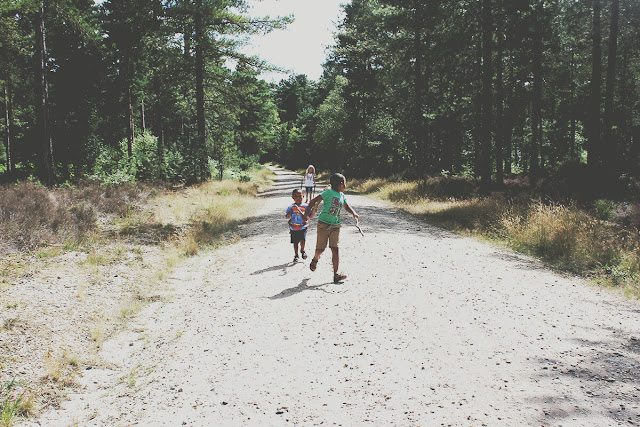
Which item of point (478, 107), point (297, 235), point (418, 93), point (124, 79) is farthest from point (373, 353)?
point (124, 79)

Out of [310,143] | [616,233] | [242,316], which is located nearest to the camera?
[242,316]

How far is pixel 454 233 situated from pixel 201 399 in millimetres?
9308

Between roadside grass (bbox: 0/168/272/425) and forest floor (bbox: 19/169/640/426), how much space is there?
274 millimetres

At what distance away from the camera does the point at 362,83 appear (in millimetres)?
30422

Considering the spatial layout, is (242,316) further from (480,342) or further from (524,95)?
(524,95)

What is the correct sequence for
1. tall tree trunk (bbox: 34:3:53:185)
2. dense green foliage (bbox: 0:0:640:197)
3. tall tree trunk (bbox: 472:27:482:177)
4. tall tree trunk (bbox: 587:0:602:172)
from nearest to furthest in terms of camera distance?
1. tall tree trunk (bbox: 34:3:53:185)
2. tall tree trunk (bbox: 587:0:602:172)
3. dense green foliage (bbox: 0:0:640:197)
4. tall tree trunk (bbox: 472:27:482:177)

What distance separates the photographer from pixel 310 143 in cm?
6228

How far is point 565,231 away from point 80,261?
33.0ft

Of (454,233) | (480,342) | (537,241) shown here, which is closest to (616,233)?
(537,241)

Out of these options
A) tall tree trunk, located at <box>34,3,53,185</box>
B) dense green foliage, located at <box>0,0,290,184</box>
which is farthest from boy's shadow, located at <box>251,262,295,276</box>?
tall tree trunk, located at <box>34,3,53,185</box>

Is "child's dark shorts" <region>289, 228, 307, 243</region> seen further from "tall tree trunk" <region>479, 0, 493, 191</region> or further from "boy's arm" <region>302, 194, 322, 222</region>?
"tall tree trunk" <region>479, 0, 493, 191</region>

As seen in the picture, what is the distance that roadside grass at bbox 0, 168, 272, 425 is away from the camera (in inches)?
162

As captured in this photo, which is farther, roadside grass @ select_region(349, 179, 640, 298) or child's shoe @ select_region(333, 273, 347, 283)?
roadside grass @ select_region(349, 179, 640, 298)

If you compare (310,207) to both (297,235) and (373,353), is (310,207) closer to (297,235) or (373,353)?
(297,235)
